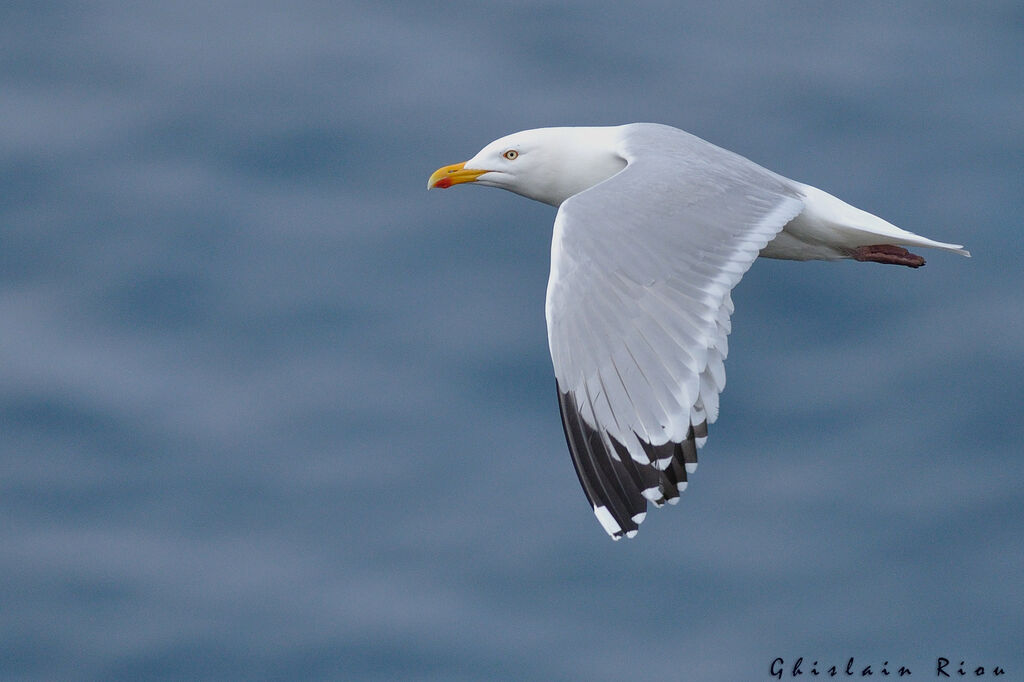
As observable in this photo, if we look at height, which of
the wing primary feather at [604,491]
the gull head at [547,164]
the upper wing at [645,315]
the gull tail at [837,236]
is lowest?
the wing primary feather at [604,491]

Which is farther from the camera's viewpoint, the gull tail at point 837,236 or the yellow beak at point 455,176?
the yellow beak at point 455,176

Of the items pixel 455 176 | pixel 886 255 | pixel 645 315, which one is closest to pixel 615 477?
pixel 645 315

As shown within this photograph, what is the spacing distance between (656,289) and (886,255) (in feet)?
4.82

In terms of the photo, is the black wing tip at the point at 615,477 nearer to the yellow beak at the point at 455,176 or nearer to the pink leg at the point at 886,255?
the pink leg at the point at 886,255

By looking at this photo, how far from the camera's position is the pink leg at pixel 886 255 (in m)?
7.18

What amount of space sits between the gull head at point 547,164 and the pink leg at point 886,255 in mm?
1004

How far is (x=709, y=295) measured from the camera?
240 inches

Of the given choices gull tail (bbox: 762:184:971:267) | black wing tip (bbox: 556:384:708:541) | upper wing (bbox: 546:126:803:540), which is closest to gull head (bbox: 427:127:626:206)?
upper wing (bbox: 546:126:803:540)

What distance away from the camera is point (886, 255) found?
7223 millimetres

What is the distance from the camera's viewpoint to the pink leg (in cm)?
718

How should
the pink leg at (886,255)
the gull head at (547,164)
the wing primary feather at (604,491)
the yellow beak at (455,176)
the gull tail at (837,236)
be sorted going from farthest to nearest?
the yellow beak at (455,176)
the gull head at (547,164)
the pink leg at (886,255)
the gull tail at (837,236)
the wing primary feather at (604,491)

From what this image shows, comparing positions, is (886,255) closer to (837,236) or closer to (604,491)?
(837,236)

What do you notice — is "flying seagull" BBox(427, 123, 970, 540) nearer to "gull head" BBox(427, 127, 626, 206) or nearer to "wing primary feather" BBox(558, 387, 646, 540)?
"wing primary feather" BBox(558, 387, 646, 540)

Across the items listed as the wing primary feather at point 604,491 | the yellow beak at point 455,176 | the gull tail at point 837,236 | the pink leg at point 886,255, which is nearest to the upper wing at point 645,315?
the wing primary feather at point 604,491
